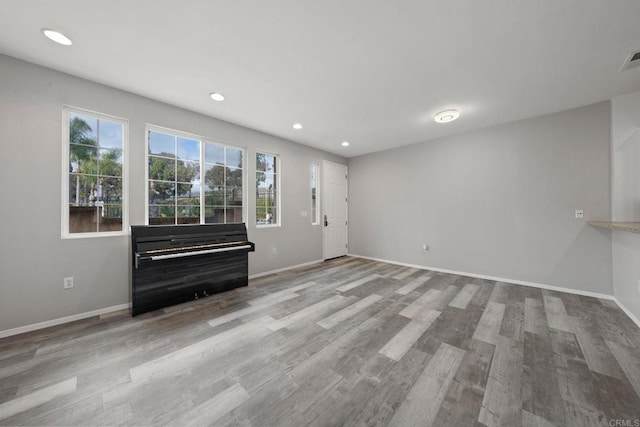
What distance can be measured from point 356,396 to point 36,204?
3550mm

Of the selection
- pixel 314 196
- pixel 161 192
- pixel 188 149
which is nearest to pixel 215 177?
pixel 188 149

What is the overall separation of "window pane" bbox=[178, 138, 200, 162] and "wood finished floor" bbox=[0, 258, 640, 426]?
217 cm

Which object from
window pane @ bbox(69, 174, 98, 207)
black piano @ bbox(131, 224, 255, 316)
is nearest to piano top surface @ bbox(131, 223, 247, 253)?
black piano @ bbox(131, 224, 255, 316)

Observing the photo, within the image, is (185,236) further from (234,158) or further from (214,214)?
(234,158)

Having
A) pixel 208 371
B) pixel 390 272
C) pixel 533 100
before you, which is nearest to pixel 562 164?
pixel 533 100

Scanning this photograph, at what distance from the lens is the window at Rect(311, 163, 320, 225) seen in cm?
531

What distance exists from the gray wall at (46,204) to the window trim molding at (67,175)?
43mm

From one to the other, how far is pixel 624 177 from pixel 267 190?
5203 millimetres

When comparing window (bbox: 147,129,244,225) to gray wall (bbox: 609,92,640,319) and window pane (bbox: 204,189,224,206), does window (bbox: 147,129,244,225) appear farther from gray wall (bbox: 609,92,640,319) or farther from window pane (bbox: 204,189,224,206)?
gray wall (bbox: 609,92,640,319)

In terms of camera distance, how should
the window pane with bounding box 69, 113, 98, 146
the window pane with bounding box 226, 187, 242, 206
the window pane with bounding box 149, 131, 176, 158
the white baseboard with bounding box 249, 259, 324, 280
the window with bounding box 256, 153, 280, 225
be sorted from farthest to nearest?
the window with bounding box 256, 153, 280, 225
the white baseboard with bounding box 249, 259, 324, 280
the window pane with bounding box 226, 187, 242, 206
the window pane with bounding box 149, 131, 176, 158
the window pane with bounding box 69, 113, 98, 146

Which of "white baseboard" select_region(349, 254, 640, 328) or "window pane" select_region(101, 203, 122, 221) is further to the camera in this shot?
"window pane" select_region(101, 203, 122, 221)

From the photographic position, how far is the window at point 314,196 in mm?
5309

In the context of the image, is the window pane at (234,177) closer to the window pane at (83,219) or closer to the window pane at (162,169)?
the window pane at (162,169)

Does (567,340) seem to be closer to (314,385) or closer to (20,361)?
(314,385)
